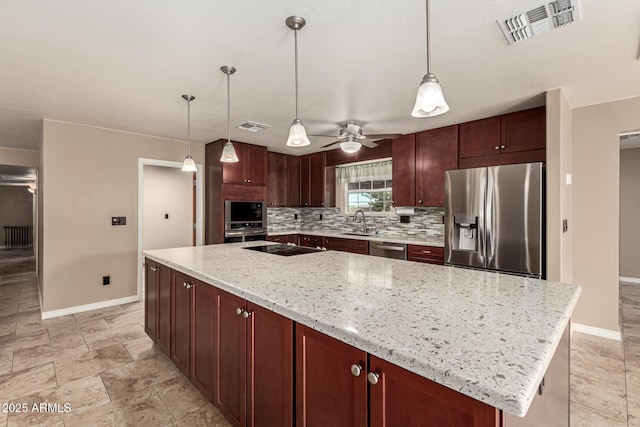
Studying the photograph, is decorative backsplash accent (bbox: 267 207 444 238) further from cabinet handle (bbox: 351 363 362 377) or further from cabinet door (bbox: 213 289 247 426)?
cabinet handle (bbox: 351 363 362 377)

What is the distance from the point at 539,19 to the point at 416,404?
2.03m

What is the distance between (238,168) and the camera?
183 inches

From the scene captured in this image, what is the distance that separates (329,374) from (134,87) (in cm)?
276

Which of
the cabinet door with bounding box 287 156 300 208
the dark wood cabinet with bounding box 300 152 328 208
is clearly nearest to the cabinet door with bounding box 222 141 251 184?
the cabinet door with bounding box 287 156 300 208

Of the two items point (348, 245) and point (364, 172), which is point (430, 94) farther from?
point (364, 172)

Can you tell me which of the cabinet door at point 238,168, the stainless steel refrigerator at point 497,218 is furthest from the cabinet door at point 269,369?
the cabinet door at point 238,168

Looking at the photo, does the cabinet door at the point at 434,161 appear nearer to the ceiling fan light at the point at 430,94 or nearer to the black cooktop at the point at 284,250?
the black cooktop at the point at 284,250

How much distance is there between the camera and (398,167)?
4.31 meters

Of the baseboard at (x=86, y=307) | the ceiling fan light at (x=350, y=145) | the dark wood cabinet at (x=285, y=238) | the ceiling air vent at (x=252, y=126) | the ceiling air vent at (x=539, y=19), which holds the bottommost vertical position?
the baseboard at (x=86, y=307)

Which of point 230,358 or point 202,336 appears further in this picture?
point 202,336

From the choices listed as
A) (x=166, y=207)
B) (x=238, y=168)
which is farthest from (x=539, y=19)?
(x=166, y=207)

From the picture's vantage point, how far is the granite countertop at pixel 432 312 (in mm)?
740

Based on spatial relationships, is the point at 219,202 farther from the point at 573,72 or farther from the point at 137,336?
the point at 573,72

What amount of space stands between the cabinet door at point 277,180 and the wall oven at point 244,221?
50cm
